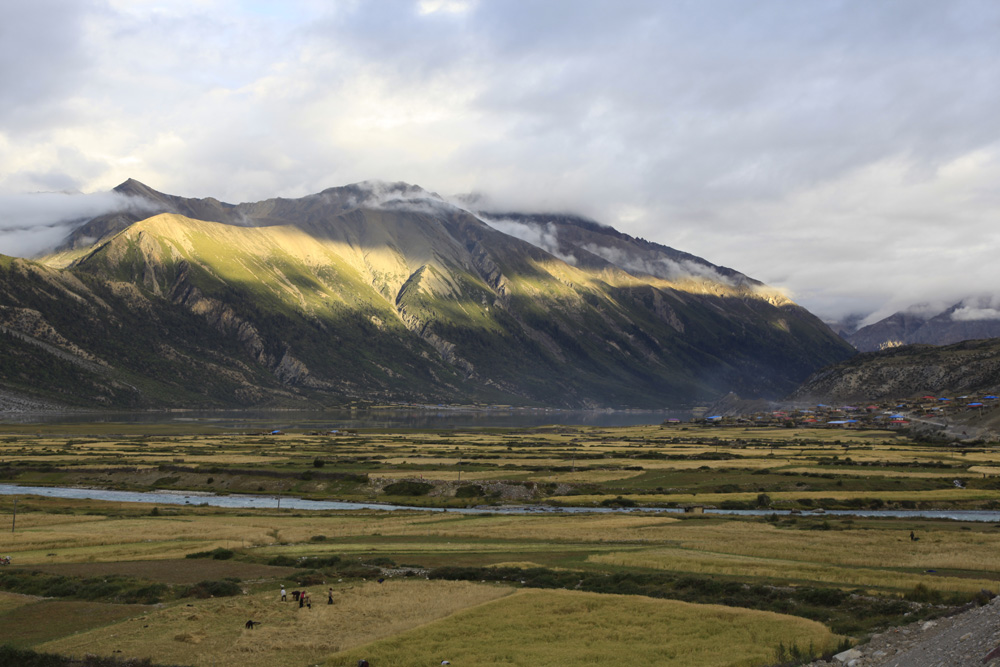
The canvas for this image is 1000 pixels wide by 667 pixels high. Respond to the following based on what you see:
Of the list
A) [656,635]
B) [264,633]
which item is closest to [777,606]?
[656,635]

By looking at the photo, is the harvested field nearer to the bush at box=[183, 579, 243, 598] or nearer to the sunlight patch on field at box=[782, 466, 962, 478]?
the bush at box=[183, 579, 243, 598]

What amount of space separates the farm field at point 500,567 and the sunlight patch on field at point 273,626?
165mm

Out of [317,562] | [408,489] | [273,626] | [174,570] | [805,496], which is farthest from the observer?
[408,489]

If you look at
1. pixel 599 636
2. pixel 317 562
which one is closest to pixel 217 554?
pixel 317 562

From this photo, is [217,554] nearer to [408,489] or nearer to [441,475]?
[408,489]

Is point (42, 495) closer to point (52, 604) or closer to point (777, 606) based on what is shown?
point (52, 604)

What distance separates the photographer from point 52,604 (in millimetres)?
42031

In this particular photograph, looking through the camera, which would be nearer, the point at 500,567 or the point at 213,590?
the point at 213,590

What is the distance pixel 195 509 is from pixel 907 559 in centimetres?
8235

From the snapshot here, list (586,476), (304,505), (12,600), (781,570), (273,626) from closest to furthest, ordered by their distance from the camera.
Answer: (273,626) → (12,600) → (781,570) → (304,505) → (586,476)

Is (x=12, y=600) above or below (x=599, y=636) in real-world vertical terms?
above

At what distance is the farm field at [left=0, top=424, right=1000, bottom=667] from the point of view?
3400cm

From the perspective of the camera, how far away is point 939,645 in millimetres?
27109

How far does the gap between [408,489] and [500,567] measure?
66336 mm
